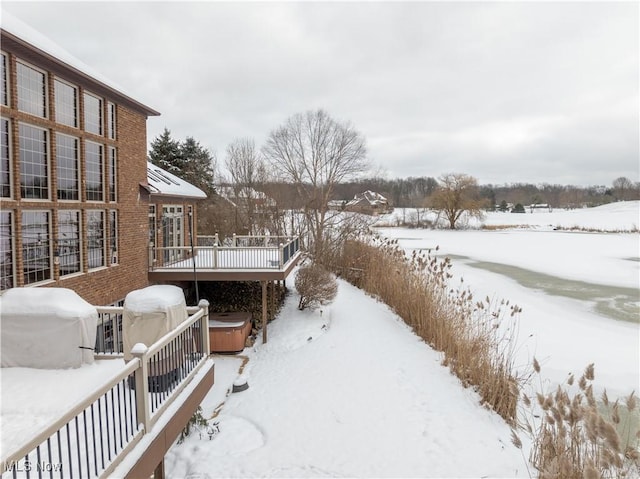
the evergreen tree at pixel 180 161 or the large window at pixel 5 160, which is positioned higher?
the evergreen tree at pixel 180 161

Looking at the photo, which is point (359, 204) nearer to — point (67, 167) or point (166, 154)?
point (166, 154)

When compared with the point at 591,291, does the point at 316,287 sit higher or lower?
higher

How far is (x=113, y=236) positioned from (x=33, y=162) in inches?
121

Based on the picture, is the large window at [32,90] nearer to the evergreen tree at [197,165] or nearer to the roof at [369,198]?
the roof at [369,198]

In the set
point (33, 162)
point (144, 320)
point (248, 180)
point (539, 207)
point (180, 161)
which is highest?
point (180, 161)

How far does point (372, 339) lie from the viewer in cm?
1202

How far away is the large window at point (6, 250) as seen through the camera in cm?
713

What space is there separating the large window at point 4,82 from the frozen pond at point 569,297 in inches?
423

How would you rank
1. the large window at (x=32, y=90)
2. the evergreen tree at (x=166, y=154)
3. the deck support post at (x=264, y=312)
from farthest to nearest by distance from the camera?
the evergreen tree at (x=166, y=154) → the deck support post at (x=264, y=312) → the large window at (x=32, y=90)

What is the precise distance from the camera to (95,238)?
9.77 metres

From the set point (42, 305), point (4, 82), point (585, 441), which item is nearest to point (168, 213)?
point (4, 82)

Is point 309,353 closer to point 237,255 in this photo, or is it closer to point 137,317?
point 237,255

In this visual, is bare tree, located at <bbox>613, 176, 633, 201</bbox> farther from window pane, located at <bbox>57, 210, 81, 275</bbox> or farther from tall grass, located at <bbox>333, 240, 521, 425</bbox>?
→ window pane, located at <bbox>57, 210, 81, 275</bbox>

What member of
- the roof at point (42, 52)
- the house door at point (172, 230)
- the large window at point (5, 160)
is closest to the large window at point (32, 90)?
the roof at point (42, 52)
